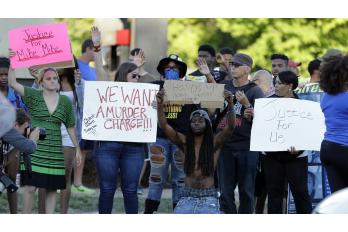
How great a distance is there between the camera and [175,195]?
11.8m

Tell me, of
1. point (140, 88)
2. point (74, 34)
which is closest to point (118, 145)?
point (140, 88)

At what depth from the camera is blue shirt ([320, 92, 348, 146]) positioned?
1051cm

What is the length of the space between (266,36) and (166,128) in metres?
21.7

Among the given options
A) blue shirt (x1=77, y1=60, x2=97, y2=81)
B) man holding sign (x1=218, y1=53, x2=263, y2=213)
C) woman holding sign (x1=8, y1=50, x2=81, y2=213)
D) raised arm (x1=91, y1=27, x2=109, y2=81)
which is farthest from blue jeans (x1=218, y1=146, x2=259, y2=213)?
blue shirt (x1=77, y1=60, x2=97, y2=81)

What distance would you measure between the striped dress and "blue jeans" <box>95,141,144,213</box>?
389mm

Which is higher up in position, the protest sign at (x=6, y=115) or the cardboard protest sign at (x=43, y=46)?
the cardboard protest sign at (x=43, y=46)

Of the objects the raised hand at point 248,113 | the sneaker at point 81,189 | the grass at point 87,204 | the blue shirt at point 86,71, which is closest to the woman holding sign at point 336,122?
the raised hand at point 248,113

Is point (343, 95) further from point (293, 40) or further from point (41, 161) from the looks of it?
point (293, 40)

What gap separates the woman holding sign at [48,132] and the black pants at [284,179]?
203 centimetres

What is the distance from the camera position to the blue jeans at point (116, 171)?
1152cm

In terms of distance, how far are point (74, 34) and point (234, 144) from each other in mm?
25301

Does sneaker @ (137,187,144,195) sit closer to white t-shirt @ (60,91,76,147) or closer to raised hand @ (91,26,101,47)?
white t-shirt @ (60,91,76,147)

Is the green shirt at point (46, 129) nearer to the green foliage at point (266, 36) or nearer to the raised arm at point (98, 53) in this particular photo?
the raised arm at point (98, 53)

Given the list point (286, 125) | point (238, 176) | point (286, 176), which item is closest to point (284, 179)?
point (286, 176)
